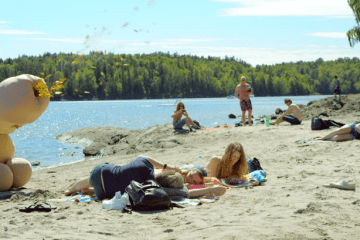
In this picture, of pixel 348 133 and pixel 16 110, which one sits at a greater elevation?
pixel 16 110

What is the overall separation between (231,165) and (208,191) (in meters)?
1.04

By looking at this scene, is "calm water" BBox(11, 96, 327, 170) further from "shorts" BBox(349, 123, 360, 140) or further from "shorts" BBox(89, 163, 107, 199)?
"shorts" BBox(349, 123, 360, 140)

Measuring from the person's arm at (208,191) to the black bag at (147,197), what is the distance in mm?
660

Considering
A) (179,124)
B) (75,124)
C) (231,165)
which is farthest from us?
(75,124)

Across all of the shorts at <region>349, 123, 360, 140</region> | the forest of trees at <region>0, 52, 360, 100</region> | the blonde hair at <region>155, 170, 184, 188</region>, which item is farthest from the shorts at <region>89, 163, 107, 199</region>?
the forest of trees at <region>0, 52, 360, 100</region>

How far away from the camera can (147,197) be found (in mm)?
5598

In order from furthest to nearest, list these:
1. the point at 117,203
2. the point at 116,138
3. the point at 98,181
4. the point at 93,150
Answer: the point at 116,138 → the point at 93,150 → the point at 98,181 → the point at 117,203

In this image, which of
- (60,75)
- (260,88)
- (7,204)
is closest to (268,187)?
(7,204)

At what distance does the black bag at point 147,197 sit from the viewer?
560 cm

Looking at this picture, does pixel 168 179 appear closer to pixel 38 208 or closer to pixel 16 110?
pixel 38 208

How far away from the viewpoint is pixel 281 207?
537 cm

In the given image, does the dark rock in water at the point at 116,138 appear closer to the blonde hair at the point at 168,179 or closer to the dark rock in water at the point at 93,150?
the dark rock in water at the point at 93,150

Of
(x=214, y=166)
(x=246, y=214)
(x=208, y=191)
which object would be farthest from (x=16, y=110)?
(x=246, y=214)

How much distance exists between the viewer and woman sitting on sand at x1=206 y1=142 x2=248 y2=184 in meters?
7.18
